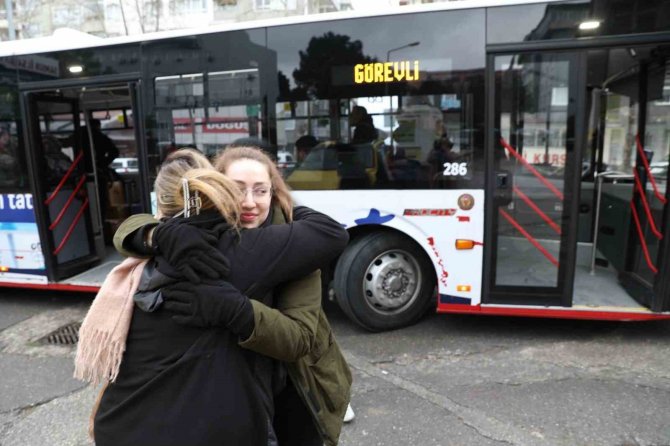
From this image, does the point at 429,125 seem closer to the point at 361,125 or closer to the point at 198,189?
the point at 361,125

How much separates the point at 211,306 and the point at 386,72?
3.24m

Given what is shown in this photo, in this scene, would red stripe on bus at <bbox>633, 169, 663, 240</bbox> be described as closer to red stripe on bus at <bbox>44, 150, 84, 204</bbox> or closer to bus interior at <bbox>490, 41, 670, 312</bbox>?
bus interior at <bbox>490, 41, 670, 312</bbox>

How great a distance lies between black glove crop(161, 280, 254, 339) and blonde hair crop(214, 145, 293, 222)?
474 mm

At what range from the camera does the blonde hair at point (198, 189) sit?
1276 mm

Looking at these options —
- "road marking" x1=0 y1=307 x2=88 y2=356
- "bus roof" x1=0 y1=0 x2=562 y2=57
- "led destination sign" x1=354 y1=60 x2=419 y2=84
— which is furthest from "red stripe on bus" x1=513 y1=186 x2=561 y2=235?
"road marking" x1=0 y1=307 x2=88 y2=356

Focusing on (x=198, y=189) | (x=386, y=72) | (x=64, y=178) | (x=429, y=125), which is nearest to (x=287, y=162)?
(x=386, y=72)

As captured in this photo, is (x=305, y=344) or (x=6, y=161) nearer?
(x=305, y=344)

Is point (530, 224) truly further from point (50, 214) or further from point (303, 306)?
point (50, 214)

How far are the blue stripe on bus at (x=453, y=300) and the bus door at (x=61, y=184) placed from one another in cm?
404

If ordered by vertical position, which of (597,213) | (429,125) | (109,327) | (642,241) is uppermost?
(429,125)

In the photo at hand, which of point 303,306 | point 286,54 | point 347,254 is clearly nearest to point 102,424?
point 303,306

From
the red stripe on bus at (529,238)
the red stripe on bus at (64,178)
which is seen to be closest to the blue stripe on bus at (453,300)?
the red stripe on bus at (529,238)

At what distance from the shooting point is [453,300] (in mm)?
4195

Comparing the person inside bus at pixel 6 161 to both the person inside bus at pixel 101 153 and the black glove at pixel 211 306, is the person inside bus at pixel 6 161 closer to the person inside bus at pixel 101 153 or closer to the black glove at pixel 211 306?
the person inside bus at pixel 101 153
